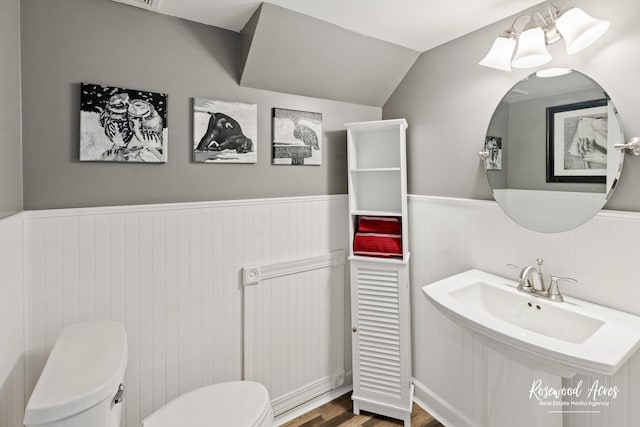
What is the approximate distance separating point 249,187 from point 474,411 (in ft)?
5.78

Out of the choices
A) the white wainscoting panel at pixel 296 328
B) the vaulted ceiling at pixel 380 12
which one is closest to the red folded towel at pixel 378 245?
the white wainscoting panel at pixel 296 328

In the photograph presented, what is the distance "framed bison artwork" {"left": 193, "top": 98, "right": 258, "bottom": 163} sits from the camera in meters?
1.64

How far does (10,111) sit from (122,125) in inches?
14.8

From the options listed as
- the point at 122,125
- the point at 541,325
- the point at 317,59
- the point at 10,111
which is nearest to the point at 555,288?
the point at 541,325

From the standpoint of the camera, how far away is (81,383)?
91 cm

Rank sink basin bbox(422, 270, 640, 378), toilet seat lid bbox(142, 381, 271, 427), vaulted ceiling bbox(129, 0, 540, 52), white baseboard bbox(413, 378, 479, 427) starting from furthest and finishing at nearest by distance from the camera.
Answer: white baseboard bbox(413, 378, 479, 427) → vaulted ceiling bbox(129, 0, 540, 52) → toilet seat lid bbox(142, 381, 271, 427) → sink basin bbox(422, 270, 640, 378)

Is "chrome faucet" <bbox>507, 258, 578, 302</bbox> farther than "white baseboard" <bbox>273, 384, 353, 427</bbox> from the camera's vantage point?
No

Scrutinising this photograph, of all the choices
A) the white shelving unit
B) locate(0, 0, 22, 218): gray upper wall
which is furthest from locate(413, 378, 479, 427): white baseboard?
locate(0, 0, 22, 218): gray upper wall

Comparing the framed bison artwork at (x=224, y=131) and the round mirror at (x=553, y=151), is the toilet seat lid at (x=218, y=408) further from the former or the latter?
the round mirror at (x=553, y=151)

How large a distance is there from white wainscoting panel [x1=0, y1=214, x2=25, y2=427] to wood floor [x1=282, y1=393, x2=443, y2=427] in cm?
132

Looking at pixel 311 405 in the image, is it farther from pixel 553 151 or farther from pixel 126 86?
pixel 126 86

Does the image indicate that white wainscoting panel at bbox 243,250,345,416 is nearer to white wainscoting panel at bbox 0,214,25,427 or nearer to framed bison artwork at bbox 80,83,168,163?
framed bison artwork at bbox 80,83,168,163

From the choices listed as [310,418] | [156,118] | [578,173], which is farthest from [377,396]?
[156,118]

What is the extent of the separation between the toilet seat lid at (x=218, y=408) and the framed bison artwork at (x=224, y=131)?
1.14 meters
